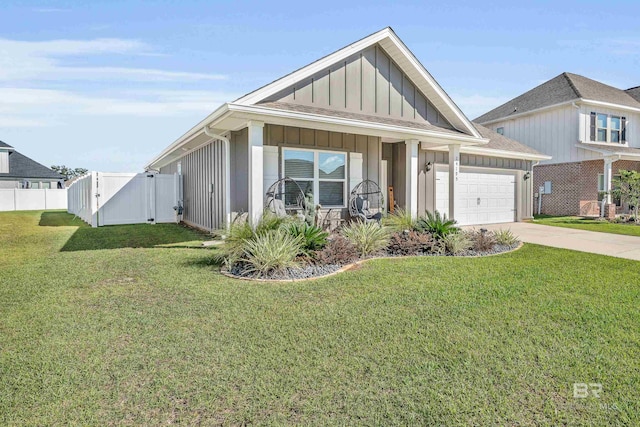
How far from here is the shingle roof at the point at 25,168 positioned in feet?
98.4

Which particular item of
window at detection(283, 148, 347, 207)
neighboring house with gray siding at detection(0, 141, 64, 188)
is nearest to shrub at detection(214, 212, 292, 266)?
window at detection(283, 148, 347, 207)

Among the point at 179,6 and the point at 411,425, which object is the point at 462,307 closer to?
the point at 411,425

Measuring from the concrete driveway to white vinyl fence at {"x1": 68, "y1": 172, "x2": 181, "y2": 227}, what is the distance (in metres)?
13.0

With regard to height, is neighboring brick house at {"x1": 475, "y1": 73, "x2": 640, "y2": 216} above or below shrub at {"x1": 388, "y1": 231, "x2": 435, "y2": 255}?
above

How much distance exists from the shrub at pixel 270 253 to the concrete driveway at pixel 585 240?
6.63 metres

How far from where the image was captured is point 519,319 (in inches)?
160

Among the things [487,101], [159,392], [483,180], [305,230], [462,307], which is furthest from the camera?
[487,101]

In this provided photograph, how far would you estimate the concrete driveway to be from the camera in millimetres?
8229

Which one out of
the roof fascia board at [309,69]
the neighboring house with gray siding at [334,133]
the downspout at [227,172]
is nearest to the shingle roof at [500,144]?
the neighboring house with gray siding at [334,133]

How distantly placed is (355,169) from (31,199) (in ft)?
87.5

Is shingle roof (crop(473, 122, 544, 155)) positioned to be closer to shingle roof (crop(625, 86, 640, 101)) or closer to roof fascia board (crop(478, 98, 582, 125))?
roof fascia board (crop(478, 98, 582, 125))

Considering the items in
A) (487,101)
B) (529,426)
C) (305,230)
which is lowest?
(529,426)

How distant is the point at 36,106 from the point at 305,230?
1657 cm

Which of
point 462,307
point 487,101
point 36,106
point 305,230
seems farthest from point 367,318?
point 487,101
